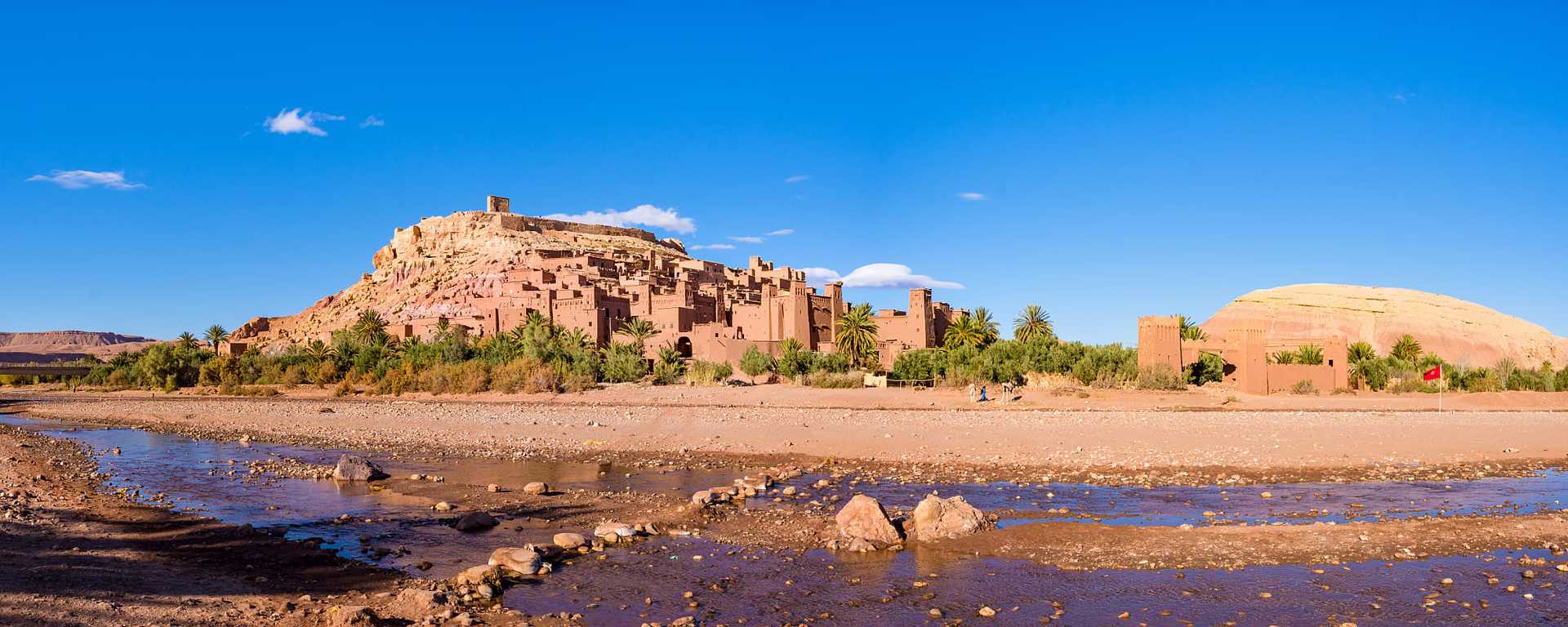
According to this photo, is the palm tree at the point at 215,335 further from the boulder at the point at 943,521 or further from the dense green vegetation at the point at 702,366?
the boulder at the point at 943,521

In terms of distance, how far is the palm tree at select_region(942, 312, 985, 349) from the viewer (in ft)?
167

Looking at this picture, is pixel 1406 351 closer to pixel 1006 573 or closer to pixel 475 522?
pixel 1006 573

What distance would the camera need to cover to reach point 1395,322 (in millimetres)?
75000

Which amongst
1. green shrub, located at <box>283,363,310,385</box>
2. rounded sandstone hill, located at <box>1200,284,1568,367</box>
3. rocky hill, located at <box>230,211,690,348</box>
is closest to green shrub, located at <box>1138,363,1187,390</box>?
rounded sandstone hill, located at <box>1200,284,1568,367</box>

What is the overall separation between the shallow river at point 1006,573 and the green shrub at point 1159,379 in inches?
811

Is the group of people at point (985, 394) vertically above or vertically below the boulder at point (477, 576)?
above

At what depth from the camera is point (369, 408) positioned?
33.2 m

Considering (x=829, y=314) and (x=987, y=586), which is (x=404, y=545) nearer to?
(x=987, y=586)

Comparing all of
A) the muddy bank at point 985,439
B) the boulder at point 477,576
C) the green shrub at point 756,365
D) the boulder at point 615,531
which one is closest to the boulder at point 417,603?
the boulder at point 477,576

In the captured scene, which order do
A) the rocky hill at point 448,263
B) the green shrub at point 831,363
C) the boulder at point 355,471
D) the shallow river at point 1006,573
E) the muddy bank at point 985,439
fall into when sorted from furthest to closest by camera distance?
the rocky hill at point 448,263, the green shrub at point 831,363, the muddy bank at point 985,439, the boulder at point 355,471, the shallow river at point 1006,573

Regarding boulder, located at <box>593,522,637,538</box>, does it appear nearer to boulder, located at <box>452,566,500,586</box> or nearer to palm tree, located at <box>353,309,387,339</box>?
boulder, located at <box>452,566,500,586</box>

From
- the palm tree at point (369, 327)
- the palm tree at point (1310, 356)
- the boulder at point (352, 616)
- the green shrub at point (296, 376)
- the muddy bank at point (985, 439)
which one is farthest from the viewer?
the palm tree at point (369, 327)

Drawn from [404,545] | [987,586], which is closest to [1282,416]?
[987,586]

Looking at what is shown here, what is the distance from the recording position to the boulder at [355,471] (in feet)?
49.1
